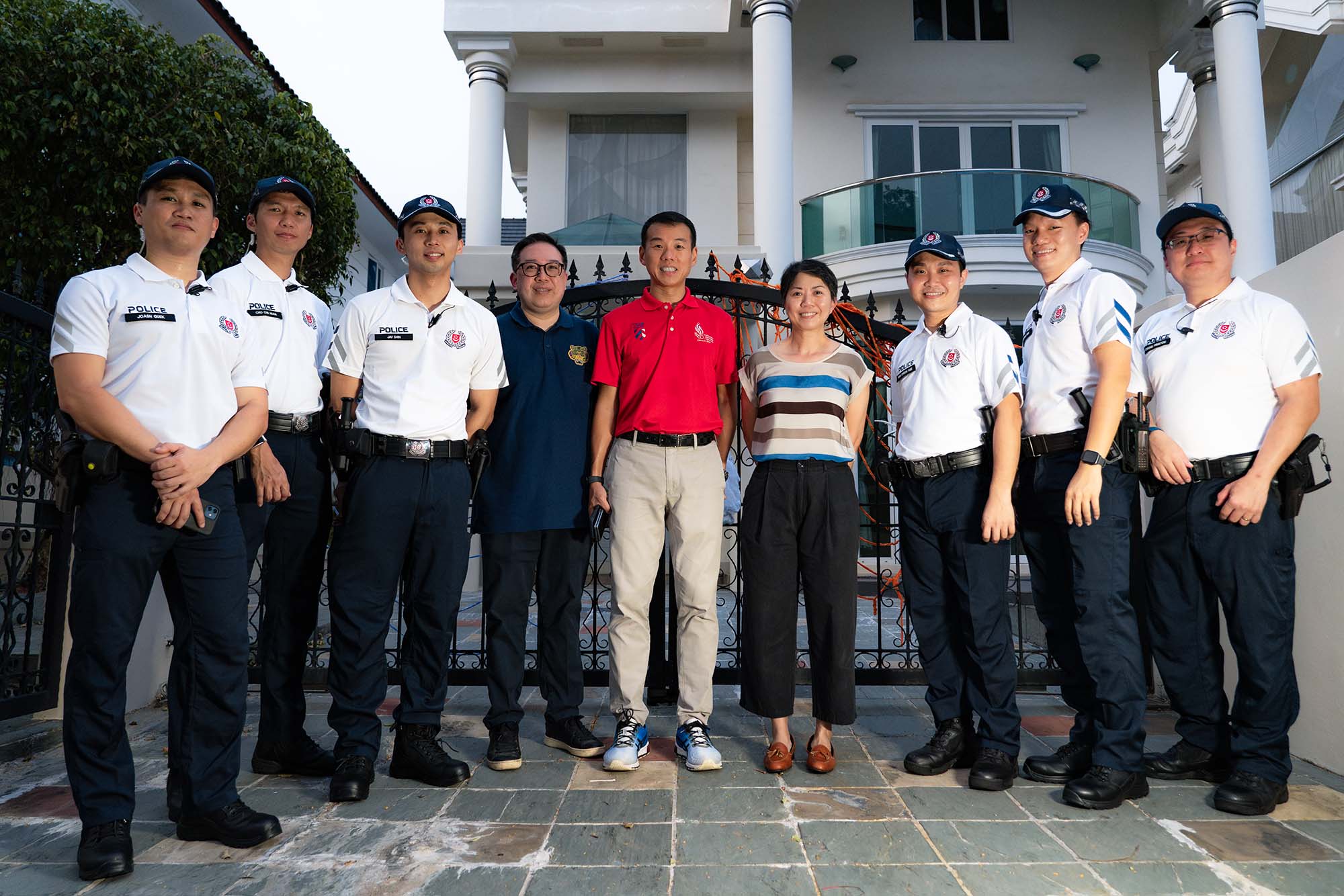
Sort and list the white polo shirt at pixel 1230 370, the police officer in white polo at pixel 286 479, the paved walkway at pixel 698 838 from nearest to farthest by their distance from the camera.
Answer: the paved walkway at pixel 698 838 → the white polo shirt at pixel 1230 370 → the police officer in white polo at pixel 286 479

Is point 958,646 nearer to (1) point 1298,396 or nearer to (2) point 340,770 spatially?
(1) point 1298,396

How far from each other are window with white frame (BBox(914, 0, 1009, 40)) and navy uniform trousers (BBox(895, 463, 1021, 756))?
1209 centimetres

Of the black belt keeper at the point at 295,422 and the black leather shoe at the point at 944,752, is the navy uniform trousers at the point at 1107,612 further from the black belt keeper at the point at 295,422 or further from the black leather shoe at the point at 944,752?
the black belt keeper at the point at 295,422

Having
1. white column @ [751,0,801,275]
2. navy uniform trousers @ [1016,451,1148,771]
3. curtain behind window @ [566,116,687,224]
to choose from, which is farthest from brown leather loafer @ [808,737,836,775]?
curtain behind window @ [566,116,687,224]

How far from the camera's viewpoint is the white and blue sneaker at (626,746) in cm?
314

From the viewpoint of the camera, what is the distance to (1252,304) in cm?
292

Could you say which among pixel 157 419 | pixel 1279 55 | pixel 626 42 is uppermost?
pixel 1279 55

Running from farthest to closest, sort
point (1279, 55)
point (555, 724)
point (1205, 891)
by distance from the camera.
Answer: point (1279, 55) < point (555, 724) < point (1205, 891)

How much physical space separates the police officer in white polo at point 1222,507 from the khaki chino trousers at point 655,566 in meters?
1.78

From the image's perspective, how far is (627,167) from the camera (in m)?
12.8

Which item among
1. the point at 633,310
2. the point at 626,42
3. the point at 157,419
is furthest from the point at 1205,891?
the point at 626,42

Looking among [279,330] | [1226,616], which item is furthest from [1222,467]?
[279,330]

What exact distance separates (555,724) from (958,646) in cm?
177

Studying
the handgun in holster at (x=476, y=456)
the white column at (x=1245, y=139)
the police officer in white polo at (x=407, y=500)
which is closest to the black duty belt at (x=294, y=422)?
the police officer in white polo at (x=407, y=500)
